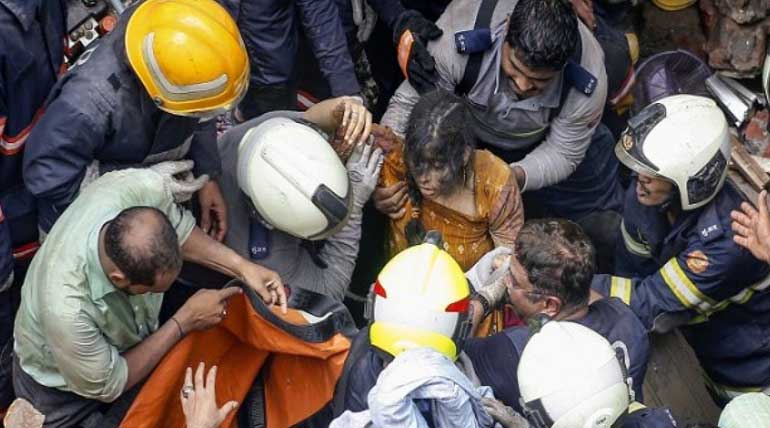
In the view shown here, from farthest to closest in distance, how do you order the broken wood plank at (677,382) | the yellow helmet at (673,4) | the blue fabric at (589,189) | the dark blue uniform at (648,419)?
the yellow helmet at (673,4), the blue fabric at (589,189), the broken wood plank at (677,382), the dark blue uniform at (648,419)

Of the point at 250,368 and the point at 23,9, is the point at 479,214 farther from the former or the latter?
the point at 23,9

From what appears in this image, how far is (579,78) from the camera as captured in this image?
5.00 metres

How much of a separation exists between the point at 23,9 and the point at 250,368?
163cm

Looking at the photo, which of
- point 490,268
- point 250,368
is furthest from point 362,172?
point 250,368

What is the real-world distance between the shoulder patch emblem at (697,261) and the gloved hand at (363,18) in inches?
78.5

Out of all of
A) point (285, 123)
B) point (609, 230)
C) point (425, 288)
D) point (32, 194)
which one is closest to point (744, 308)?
point (609, 230)

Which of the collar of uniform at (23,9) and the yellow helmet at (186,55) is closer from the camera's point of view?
the yellow helmet at (186,55)

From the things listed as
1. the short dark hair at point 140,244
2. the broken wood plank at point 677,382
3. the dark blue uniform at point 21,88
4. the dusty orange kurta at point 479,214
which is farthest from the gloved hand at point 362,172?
the broken wood plank at point 677,382

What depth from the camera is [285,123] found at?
4246mm

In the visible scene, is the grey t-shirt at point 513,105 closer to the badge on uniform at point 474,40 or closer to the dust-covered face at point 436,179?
the badge on uniform at point 474,40

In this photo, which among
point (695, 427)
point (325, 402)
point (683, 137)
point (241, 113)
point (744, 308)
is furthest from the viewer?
point (241, 113)

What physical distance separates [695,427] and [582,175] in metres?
2.34

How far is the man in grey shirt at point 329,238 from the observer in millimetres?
4406

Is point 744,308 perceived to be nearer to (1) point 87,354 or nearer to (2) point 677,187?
(2) point 677,187
